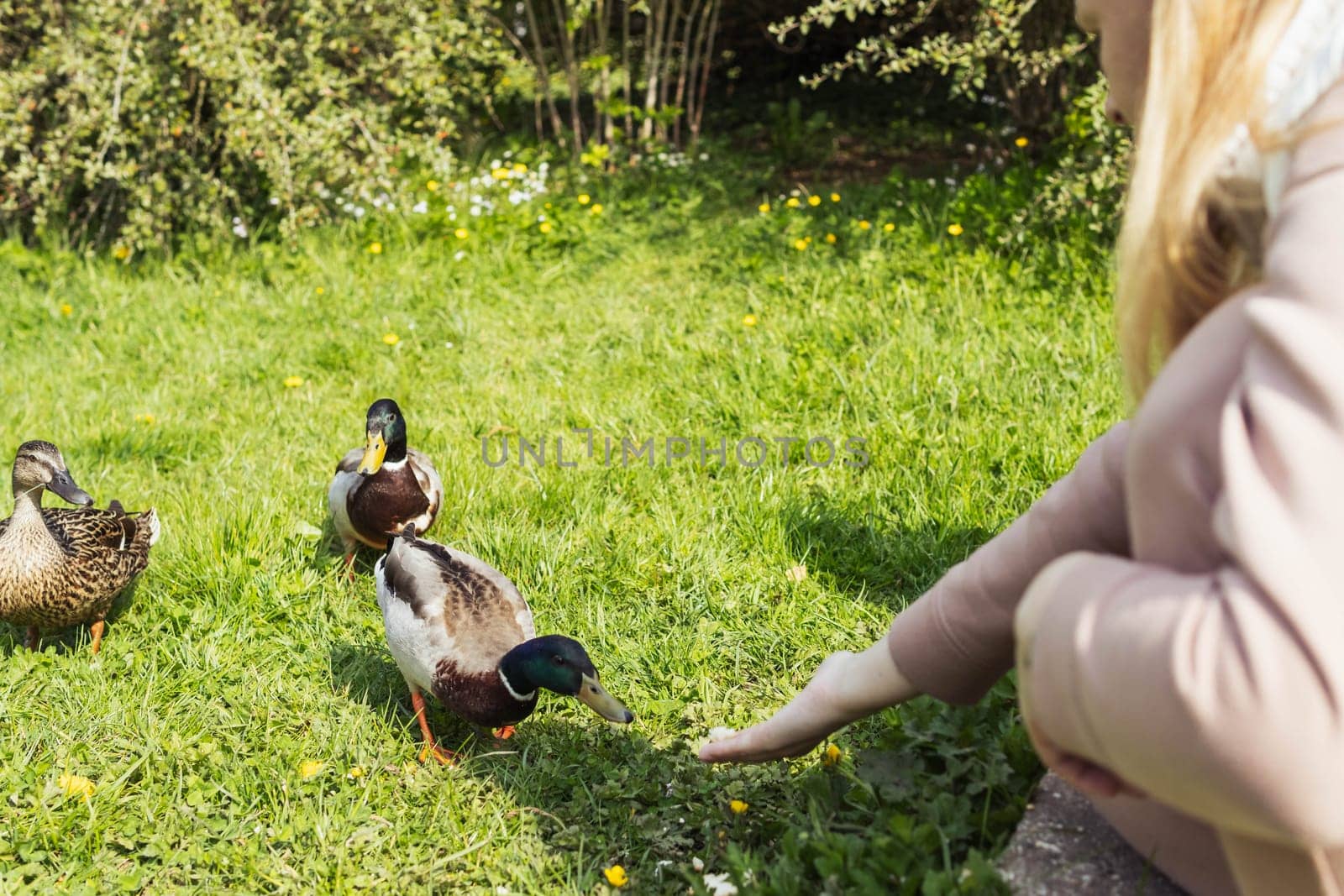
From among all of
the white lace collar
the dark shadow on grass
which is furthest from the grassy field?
the white lace collar

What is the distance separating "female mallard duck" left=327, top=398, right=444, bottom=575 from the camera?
11.7 feet

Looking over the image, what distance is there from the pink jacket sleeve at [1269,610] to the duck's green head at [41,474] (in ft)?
10.9

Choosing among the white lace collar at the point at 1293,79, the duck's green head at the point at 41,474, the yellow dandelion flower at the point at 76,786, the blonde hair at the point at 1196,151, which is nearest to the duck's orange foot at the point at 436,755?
the yellow dandelion flower at the point at 76,786

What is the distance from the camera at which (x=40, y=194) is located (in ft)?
21.1

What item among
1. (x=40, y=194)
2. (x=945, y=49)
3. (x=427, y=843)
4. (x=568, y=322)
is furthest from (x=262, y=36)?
(x=427, y=843)

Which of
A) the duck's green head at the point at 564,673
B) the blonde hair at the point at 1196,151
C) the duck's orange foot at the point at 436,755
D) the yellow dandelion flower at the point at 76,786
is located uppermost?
the blonde hair at the point at 1196,151

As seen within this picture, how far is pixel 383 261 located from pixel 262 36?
4.02 ft

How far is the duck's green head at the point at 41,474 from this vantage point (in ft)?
11.6

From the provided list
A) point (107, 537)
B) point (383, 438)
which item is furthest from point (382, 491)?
point (107, 537)

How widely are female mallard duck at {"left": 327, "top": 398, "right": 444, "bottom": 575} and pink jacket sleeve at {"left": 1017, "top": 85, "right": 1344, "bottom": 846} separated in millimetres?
2751

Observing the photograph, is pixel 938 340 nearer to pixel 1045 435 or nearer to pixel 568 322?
pixel 1045 435

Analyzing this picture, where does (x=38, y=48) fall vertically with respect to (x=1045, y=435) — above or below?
above

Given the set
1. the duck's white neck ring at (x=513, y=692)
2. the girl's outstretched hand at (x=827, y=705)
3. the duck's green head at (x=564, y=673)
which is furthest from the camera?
the duck's white neck ring at (x=513, y=692)

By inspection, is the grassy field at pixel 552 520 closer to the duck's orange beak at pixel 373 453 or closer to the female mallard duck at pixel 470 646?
the female mallard duck at pixel 470 646
